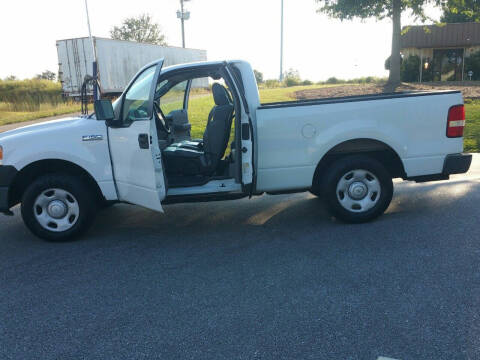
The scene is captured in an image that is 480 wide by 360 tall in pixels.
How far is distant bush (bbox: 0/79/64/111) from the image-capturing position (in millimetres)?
25078

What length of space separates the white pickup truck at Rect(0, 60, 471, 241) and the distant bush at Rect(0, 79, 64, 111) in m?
21.5

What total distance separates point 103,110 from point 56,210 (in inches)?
49.8

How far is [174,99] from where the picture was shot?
20.5 ft

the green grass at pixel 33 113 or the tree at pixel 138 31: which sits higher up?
the tree at pixel 138 31

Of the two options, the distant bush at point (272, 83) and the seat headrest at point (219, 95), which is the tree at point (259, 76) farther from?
the seat headrest at point (219, 95)

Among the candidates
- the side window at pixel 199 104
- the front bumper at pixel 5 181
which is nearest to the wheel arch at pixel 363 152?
the side window at pixel 199 104

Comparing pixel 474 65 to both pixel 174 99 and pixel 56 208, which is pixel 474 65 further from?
pixel 56 208

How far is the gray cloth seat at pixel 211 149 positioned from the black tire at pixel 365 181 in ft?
4.27

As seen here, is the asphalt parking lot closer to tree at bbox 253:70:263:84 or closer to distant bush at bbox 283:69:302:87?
distant bush at bbox 283:69:302:87

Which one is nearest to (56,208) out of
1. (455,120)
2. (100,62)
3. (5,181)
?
(5,181)

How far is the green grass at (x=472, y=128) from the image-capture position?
9.70 metres

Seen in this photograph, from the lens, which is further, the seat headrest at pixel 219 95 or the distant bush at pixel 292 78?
the distant bush at pixel 292 78

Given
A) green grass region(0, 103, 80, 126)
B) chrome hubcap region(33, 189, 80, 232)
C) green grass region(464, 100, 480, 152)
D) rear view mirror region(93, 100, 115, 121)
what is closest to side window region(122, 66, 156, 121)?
rear view mirror region(93, 100, 115, 121)

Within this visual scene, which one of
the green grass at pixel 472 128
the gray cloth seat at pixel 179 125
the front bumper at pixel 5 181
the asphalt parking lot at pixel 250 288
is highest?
the gray cloth seat at pixel 179 125
